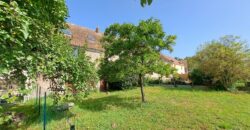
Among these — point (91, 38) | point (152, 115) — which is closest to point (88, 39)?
point (91, 38)

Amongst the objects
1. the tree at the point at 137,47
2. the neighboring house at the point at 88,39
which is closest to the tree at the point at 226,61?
the tree at the point at 137,47

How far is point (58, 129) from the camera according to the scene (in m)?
10.3

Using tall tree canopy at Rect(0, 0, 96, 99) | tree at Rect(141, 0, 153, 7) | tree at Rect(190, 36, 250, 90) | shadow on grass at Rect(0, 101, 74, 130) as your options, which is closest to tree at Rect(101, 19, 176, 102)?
shadow on grass at Rect(0, 101, 74, 130)

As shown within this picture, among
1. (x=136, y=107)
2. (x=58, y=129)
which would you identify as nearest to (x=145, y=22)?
(x=136, y=107)

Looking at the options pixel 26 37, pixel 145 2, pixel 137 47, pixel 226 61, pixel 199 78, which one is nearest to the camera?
pixel 26 37

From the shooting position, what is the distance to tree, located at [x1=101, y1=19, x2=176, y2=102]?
13.6m

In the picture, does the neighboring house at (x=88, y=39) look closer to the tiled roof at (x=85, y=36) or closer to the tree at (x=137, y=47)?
the tiled roof at (x=85, y=36)

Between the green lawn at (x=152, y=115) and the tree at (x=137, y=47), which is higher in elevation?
the tree at (x=137, y=47)

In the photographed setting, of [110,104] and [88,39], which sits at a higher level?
[88,39]

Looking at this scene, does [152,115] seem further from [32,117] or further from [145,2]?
[145,2]

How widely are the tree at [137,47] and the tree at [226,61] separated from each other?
9649 mm

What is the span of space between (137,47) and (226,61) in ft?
38.2

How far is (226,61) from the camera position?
68.6 ft

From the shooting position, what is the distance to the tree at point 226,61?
20828mm
